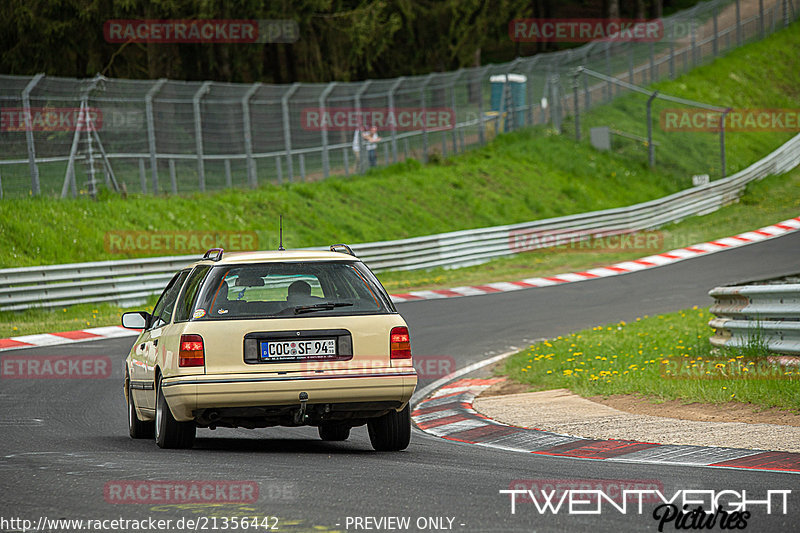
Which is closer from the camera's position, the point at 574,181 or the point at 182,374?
the point at 182,374

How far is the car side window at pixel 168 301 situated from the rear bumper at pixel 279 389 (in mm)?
903

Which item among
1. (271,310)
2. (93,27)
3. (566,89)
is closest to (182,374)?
(271,310)

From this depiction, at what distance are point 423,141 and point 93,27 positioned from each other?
1055 cm

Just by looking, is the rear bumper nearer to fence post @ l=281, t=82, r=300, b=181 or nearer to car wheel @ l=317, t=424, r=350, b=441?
car wheel @ l=317, t=424, r=350, b=441

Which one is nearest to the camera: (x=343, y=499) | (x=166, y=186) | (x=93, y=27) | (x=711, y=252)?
(x=343, y=499)

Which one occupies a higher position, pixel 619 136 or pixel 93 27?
pixel 93 27

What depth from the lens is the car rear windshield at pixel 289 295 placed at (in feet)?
25.2

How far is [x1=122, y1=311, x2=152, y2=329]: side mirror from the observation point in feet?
29.1

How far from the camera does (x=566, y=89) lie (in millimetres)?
42062

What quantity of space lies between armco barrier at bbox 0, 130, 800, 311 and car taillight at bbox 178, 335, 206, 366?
12.5 metres

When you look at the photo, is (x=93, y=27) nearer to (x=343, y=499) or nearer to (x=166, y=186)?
(x=166, y=186)

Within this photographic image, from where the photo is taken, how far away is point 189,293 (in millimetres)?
8078

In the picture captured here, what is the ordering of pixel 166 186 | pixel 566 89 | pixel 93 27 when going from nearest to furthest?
pixel 166 186, pixel 93 27, pixel 566 89

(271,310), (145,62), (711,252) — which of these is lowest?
(711,252)
